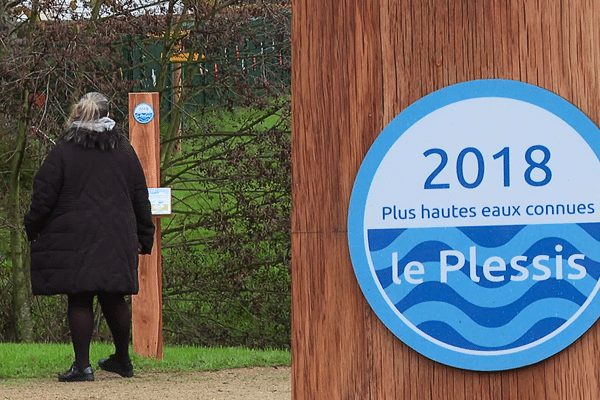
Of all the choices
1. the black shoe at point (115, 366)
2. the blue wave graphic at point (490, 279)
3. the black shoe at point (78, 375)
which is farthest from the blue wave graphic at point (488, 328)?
the black shoe at point (115, 366)

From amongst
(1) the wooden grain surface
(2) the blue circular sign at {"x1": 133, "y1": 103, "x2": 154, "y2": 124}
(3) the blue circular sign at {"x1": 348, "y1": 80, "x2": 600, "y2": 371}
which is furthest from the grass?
(3) the blue circular sign at {"x1": 348, "y1": 80, "x2": 600, "y2": 371}

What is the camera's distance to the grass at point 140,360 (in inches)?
232

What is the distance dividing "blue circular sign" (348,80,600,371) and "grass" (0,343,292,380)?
14.7 ft

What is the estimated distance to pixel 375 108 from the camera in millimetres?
1753

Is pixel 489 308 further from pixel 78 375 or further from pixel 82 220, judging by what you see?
pixel 78 375

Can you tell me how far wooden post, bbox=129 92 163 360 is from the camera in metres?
6.36

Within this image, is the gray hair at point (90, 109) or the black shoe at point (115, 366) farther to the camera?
the black shoe at point (115, 366)

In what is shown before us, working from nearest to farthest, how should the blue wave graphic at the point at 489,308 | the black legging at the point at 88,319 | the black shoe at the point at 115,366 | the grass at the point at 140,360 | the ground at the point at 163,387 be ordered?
the blue wave graphic at the point at 489,308 → the ground at the point at 163,387 → the black legging at the point at 88,319 → the black shoe at the point at 115,366 → the grass at the point at 140,360

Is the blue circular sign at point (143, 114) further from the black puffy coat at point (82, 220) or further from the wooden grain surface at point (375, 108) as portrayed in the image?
the wooden grain surface at point (375, 108)

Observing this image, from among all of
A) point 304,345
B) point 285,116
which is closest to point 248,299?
point 285,116

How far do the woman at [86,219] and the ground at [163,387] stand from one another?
0.79 ft

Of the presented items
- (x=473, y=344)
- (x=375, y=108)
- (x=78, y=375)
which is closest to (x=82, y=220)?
(x=78, y=375)

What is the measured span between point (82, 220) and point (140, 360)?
164 cm

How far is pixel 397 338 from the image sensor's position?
5.59 ft
